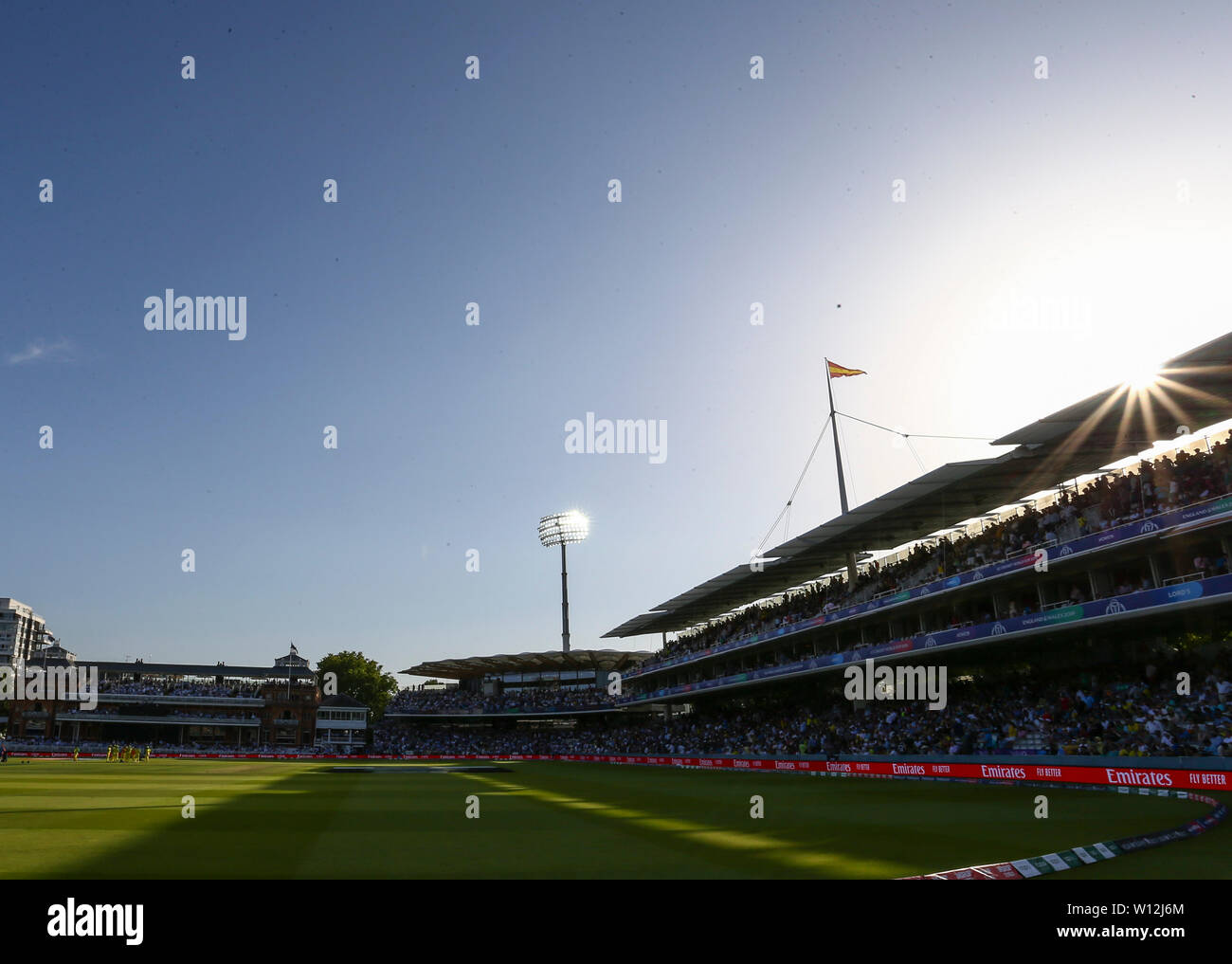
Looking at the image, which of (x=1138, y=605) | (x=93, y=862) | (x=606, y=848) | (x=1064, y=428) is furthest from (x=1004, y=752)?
(x=93, y=862)

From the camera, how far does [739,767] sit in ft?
152

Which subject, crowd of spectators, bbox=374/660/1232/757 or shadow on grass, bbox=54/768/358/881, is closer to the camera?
shadow on grass, bbox=54/768/358/881

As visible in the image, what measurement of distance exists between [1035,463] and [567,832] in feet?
93.4

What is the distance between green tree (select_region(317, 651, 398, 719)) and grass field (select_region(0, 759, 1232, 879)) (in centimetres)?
9633

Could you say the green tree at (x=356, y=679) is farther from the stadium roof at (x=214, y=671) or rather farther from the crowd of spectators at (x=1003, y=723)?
the crowd of spectators at (x=1003, y=723)

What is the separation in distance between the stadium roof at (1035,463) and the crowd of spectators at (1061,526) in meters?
1.69

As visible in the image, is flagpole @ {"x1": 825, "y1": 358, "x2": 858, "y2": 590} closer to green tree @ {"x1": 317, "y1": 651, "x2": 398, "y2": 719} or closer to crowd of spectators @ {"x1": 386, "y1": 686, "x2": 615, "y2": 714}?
crowd of spectators @ {"x1": 386, "y1": 686, "x2": 615, "y2": 714}

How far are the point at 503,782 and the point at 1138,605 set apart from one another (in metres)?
25.6

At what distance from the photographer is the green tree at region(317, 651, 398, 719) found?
120 m

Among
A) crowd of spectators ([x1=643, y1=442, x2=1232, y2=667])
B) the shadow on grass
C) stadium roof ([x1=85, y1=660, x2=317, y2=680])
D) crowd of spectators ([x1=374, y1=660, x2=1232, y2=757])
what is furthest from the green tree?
the shadow on grass

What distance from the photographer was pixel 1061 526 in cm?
3197
